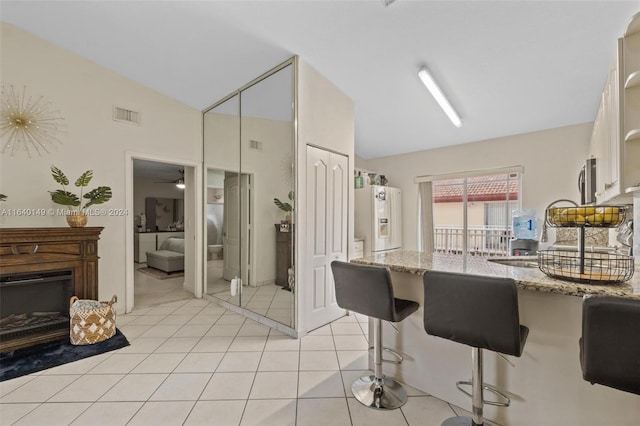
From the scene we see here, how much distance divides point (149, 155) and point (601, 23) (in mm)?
4883

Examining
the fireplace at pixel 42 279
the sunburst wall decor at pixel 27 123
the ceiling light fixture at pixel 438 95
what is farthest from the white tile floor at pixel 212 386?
the ceiling light fixture at pixel 438 95

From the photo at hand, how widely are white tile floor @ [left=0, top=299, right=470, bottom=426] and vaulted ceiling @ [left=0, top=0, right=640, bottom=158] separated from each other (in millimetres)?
2969

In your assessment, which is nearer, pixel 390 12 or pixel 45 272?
pixel 390 12

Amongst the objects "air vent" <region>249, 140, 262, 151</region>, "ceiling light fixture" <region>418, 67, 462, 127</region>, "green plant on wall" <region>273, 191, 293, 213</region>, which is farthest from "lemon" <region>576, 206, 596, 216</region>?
"air vent" <region>249, 140, 262, 151</region>

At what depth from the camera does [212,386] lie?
2107 mm

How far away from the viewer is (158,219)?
329 inches

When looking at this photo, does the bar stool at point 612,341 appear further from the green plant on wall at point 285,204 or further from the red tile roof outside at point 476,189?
the red tile roof outside at point 476,189

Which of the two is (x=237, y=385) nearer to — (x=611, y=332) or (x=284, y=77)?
(x=611, y=332)

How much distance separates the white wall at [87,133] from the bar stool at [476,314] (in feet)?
12.3

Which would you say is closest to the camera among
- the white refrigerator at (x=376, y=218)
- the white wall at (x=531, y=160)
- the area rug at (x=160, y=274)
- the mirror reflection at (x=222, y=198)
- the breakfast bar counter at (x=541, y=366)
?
the breakfast bar counter at (x=541, y=366)

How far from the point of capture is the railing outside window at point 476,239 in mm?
5669

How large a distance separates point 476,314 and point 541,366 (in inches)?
24.4

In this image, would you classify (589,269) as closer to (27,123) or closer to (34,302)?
(34,302)

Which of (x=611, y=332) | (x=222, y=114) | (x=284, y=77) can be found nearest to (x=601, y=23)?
(x=611, y=332)
